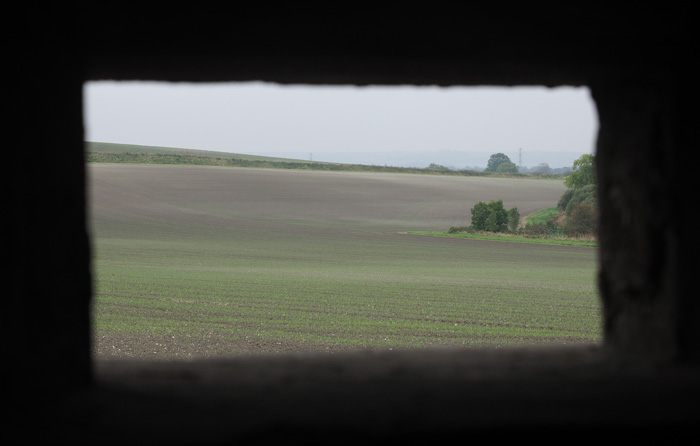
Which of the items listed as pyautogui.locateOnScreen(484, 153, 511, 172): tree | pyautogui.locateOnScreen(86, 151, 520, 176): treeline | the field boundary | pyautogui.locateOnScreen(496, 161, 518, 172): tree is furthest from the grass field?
pyautogui.locateOnScreen(484, 153, 511, 172): tree

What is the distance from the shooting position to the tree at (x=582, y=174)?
4428 cm

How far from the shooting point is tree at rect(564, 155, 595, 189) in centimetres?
4428

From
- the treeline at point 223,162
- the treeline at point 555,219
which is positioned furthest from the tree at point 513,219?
the treeline at point 223,162

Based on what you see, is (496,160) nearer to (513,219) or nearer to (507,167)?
(507,167)

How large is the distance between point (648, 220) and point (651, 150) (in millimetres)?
261

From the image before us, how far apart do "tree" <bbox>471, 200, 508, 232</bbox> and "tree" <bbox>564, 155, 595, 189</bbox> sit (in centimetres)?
777

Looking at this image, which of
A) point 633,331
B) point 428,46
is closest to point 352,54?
point 428,46

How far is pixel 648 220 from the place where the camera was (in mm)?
2715

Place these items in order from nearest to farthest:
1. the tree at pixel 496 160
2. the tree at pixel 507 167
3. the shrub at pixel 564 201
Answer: the shrub at pixel 564 201 → the tree at pixel 507 167 → the tree at pixel 496 160

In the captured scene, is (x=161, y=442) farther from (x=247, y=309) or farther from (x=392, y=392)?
(x=247, y=309)

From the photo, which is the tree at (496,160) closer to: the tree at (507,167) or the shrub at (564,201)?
→ the tree at (507,167)

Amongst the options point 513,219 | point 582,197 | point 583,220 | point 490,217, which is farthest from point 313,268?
point 582,197

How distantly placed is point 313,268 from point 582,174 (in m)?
24.6

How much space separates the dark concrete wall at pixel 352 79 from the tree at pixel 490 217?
121ft
